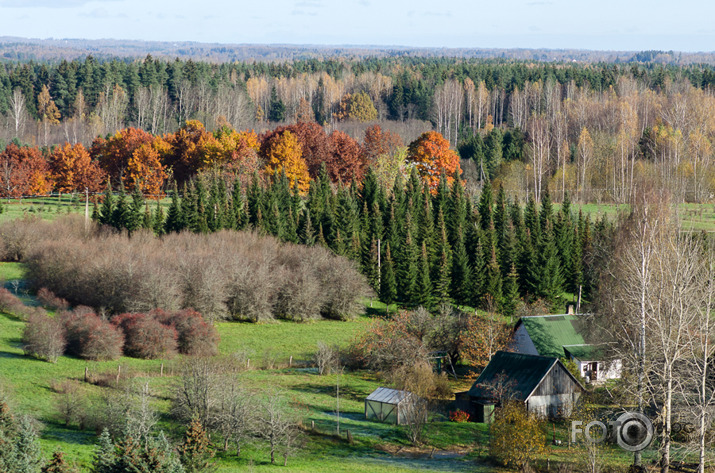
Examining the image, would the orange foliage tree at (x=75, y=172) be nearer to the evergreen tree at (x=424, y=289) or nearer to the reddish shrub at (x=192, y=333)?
the reddish shrub at (x=192, y=333)

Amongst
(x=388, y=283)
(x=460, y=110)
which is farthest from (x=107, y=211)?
(x=460, y=110)

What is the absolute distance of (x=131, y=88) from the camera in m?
148

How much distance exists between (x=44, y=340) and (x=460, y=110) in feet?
380

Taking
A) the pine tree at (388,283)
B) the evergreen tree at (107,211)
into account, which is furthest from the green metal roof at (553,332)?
the evergreen tree at (107,211)

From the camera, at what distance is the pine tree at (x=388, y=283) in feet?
213

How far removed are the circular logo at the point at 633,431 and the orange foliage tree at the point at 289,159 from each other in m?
58.4

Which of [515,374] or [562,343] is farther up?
[515,374]

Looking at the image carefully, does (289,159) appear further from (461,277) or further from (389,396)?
(389,396)

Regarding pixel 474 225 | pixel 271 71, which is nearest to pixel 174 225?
pixel 474 225

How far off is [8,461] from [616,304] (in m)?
32.3

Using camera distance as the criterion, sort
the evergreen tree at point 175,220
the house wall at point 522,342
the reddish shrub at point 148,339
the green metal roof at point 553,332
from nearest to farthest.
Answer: the green metal roof at point 553,332, the house wall at point 522,342, the reddish shrub at point 148,339, the evergreen tree at point 175,220

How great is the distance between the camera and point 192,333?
51.8 m

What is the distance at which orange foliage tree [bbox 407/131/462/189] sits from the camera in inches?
3639

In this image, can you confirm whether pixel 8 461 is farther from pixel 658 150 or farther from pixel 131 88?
pixel 131 88
